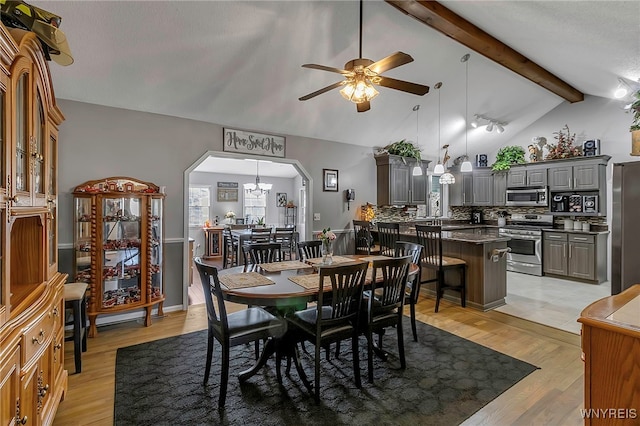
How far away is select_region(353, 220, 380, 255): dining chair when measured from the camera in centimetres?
559

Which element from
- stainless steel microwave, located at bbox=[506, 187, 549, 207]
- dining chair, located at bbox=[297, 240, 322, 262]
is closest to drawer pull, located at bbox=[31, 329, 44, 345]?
dining chair, located at bbox=[297, 240, 322, 262]

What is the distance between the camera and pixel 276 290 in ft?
7.76

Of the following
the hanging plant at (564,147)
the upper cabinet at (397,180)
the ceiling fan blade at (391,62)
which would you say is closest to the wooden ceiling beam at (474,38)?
the ceiling fan blade at (391,62)

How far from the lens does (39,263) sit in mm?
1946

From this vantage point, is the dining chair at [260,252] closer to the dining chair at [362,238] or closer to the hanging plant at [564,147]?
the dining chair at [362,238]

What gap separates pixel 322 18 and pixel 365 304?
2822 mm

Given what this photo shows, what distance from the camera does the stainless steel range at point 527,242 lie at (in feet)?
20.1

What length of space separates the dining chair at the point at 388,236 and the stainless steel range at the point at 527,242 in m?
3.06

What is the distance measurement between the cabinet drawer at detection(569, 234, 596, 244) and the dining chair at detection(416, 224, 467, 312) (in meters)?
2.84

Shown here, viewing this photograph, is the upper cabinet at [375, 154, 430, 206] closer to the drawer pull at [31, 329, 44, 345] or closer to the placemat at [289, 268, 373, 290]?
the placemat at [289, 268, 373, 290]

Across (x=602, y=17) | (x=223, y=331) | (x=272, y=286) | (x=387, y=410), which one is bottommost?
(x=387, y=410)

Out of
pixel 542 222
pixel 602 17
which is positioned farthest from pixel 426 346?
pixel 542 222

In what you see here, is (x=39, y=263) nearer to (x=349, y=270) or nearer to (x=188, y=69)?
(x=349, y=270)

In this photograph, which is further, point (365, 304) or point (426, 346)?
point (426, 346)
